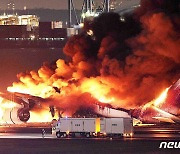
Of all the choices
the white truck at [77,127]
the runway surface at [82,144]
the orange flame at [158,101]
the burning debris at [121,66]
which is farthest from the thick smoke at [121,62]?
the white truck at [77,127]

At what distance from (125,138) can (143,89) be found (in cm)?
1915

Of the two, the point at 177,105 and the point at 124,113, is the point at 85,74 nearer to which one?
the point at 124,113

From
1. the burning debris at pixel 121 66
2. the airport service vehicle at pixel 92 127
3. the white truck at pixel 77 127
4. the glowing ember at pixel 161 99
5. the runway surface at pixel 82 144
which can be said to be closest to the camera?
the runway surface at pixel 82 144

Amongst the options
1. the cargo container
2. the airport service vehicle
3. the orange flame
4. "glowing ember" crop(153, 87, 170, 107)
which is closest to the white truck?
the airport service vehicle

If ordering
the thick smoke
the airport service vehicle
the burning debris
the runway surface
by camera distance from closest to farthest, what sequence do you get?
the runway surface, the airport service vehicle, the thick smoke, the burning debris

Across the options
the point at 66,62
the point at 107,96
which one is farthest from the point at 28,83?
the point at 107,96

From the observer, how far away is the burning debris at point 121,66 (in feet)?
294

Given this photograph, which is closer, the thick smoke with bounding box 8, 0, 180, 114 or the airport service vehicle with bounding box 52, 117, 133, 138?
the airport service vehicle with bounding box 52, 117, 133, 138

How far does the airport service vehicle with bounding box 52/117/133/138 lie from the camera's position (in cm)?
7606

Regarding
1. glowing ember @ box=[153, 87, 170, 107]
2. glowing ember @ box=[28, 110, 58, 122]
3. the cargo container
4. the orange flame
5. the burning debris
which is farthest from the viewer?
glowing ember @ box=[28, 110, 58, 122]

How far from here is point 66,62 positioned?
9756 centimetres

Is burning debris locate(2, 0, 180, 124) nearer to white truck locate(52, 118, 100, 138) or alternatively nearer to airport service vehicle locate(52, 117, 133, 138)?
airport service vehicle locate(52, 117, 133, 138)

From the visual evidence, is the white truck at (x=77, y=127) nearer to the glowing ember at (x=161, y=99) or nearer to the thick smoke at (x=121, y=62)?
the thick smoke at (x=121, y=62)

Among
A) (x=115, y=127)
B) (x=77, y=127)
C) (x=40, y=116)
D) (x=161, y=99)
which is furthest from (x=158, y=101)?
(x=77, y=127)
